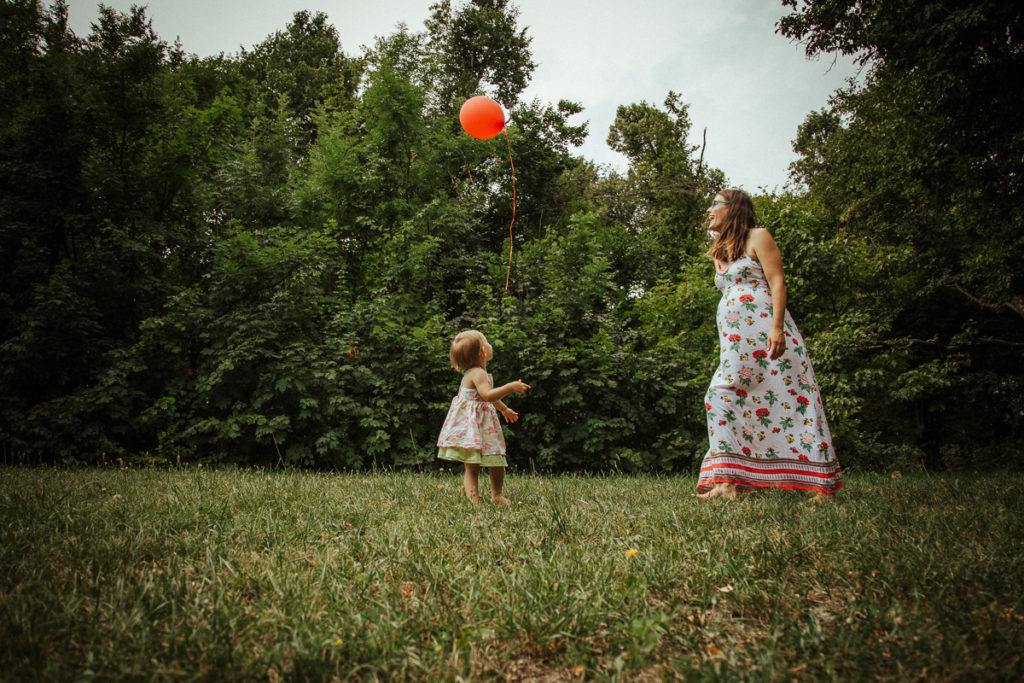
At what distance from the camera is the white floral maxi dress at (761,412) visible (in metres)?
3.63

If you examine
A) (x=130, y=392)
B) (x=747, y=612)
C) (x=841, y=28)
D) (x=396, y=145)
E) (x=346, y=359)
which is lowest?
→ (x=747, y=612)

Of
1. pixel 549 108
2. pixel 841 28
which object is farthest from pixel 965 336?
pixel 549 108

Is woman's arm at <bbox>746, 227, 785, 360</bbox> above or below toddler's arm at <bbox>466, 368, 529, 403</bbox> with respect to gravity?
above

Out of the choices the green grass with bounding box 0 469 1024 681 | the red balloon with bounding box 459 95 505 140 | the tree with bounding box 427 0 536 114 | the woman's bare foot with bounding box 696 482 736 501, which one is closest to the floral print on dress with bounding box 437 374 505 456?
the green grass with bounding box 0 469 1024 681

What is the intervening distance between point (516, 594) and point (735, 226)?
324cm

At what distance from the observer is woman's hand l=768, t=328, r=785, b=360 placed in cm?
357

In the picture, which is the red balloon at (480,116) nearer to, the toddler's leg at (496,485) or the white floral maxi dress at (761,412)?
the white floral maxi dress at (761,412)

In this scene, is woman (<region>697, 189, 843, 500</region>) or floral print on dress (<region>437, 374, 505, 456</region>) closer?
woman (<region>697, 189, 843, 500</region>)

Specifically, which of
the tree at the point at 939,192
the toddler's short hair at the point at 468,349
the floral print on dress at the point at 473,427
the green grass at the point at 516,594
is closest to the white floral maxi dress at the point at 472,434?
the floral print on dress at the point at 473,427

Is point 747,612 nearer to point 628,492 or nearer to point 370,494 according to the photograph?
point 628,492

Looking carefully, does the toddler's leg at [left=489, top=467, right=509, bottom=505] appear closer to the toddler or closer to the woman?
the toddler

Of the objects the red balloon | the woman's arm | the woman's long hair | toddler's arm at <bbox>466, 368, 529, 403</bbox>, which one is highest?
the red balloon

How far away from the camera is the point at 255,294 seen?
925 cm

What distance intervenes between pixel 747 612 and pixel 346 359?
7787 millimetres
